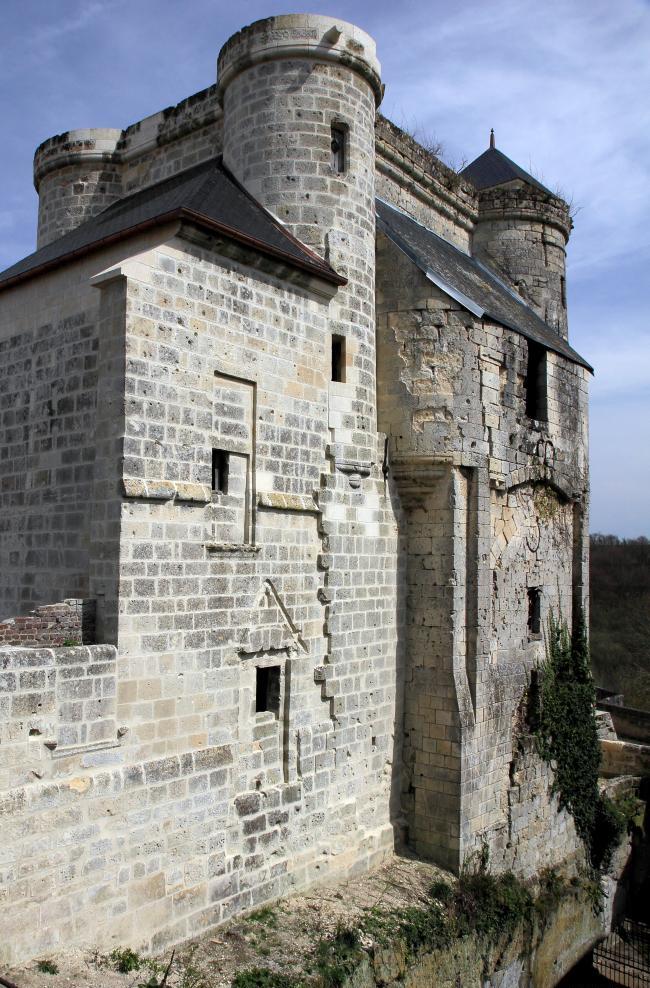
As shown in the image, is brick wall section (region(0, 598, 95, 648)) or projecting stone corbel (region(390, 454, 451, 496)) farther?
projecting stone corbel (region(390, 454, 451, 496))

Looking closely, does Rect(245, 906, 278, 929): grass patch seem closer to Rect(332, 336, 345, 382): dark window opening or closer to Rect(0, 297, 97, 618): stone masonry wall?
Rect(0, 297, 97, 618): stone masonry wall

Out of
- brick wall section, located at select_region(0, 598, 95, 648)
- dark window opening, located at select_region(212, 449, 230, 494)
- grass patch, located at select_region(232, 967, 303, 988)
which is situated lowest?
grass patch, located at select_region(232, 967, 303, 988)

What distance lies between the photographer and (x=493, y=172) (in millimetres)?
16938

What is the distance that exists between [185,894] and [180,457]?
3.99m

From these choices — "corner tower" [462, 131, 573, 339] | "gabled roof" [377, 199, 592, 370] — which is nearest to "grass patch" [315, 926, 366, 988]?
"gabled roof" [377, 199, 592, 370]

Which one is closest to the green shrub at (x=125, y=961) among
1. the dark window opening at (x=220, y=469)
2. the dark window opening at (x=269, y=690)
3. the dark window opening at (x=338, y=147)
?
the dark window opening at (x=269, y=690)

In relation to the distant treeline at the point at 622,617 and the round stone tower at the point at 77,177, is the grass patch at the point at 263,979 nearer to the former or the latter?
the round stone tower at the point at 77,177

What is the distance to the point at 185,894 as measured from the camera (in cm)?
738

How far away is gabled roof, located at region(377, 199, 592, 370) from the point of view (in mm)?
11117

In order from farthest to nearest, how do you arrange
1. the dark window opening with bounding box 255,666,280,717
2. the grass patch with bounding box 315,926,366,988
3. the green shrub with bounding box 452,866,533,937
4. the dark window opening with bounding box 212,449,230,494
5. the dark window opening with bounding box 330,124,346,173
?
1. the dark window opening with bounding box 330,124,346,173
2. the green shrub with bounding box 452,866,533,937
3. the dark window opening with bounding box 255,666,280,717
4. the dark window opening with bounding box 212,449,230,494
5. the grass patch with bounding box 315,926,366,988

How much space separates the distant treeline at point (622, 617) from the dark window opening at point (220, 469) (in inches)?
661

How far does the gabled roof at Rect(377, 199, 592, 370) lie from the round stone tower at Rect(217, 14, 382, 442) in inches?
45.1

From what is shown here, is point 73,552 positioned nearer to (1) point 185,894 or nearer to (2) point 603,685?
(1) point 185,894

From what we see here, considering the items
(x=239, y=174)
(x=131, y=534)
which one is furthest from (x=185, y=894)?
(x=239, y=174)
